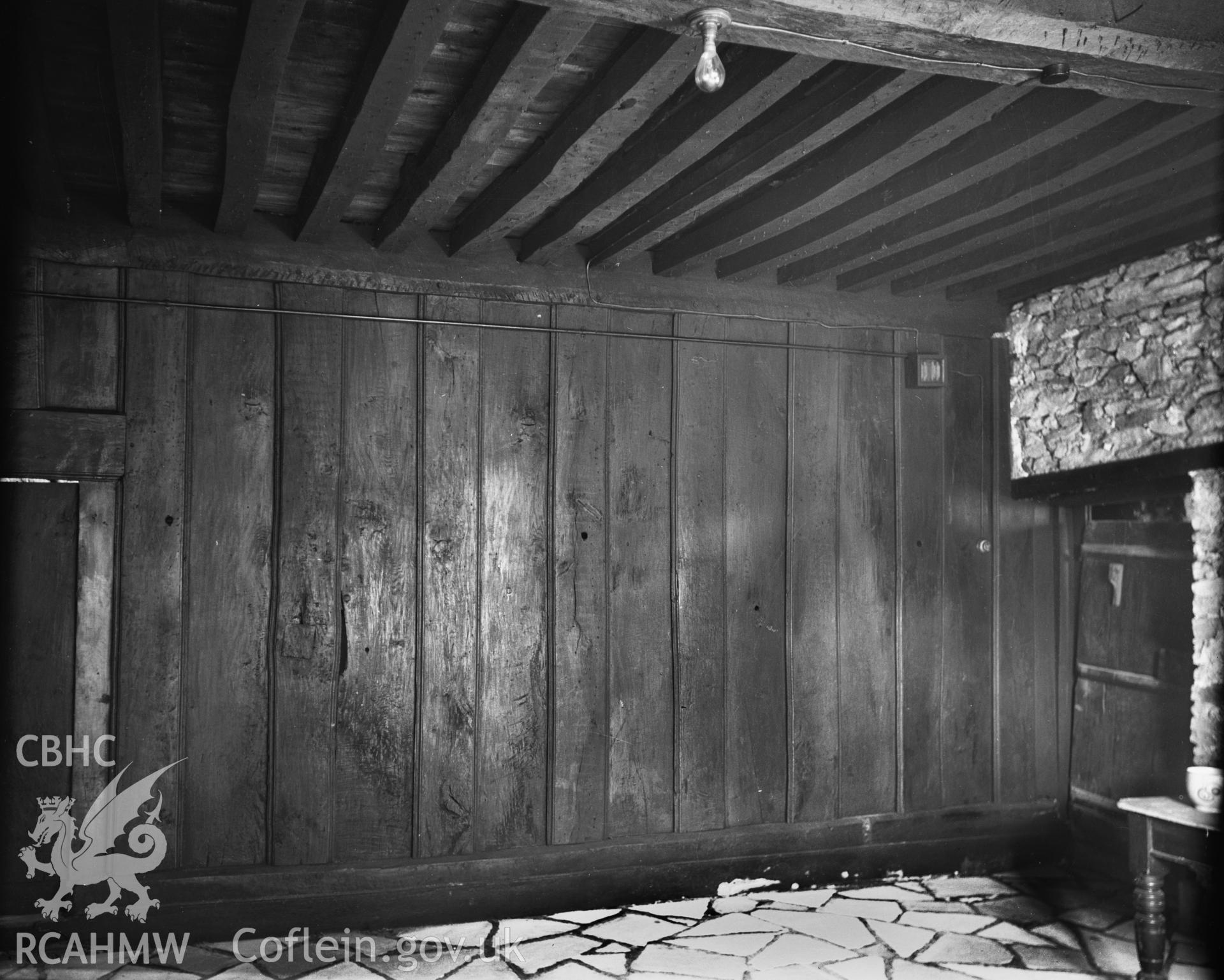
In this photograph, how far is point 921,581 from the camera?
4.98 metres

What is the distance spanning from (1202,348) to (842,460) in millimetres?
1570

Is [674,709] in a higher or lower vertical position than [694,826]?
higher

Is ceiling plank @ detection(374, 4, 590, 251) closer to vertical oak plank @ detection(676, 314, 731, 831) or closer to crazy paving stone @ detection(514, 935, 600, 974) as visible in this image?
vertical oak plank @ detection(676, 314, 731, 831)

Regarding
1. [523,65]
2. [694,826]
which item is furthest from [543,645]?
[523,65]

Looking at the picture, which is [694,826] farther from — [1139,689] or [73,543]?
[73,543]

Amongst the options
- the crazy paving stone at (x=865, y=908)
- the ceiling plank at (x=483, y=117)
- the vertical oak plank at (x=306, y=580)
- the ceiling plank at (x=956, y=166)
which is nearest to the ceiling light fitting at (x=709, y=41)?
the ceiling plank at (x=483, y=117)

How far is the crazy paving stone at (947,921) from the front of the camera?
4.07 meters

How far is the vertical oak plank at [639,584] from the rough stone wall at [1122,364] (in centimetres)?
191

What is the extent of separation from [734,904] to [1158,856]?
1726mm

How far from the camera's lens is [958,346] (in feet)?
16.9

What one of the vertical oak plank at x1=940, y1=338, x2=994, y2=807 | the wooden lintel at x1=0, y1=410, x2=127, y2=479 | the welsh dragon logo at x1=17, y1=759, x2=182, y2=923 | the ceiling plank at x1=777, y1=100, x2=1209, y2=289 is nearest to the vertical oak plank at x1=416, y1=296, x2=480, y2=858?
the welsh dragon logo at x1=17, y1=759, x2=182, y2=923

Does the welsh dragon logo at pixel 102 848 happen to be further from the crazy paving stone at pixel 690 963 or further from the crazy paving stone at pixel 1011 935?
the crazy paving stone at pixel 1011 935

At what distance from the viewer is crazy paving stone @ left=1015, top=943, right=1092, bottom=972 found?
3.63 m

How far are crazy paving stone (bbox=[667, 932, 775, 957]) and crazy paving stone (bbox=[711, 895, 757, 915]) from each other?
0.29 m
